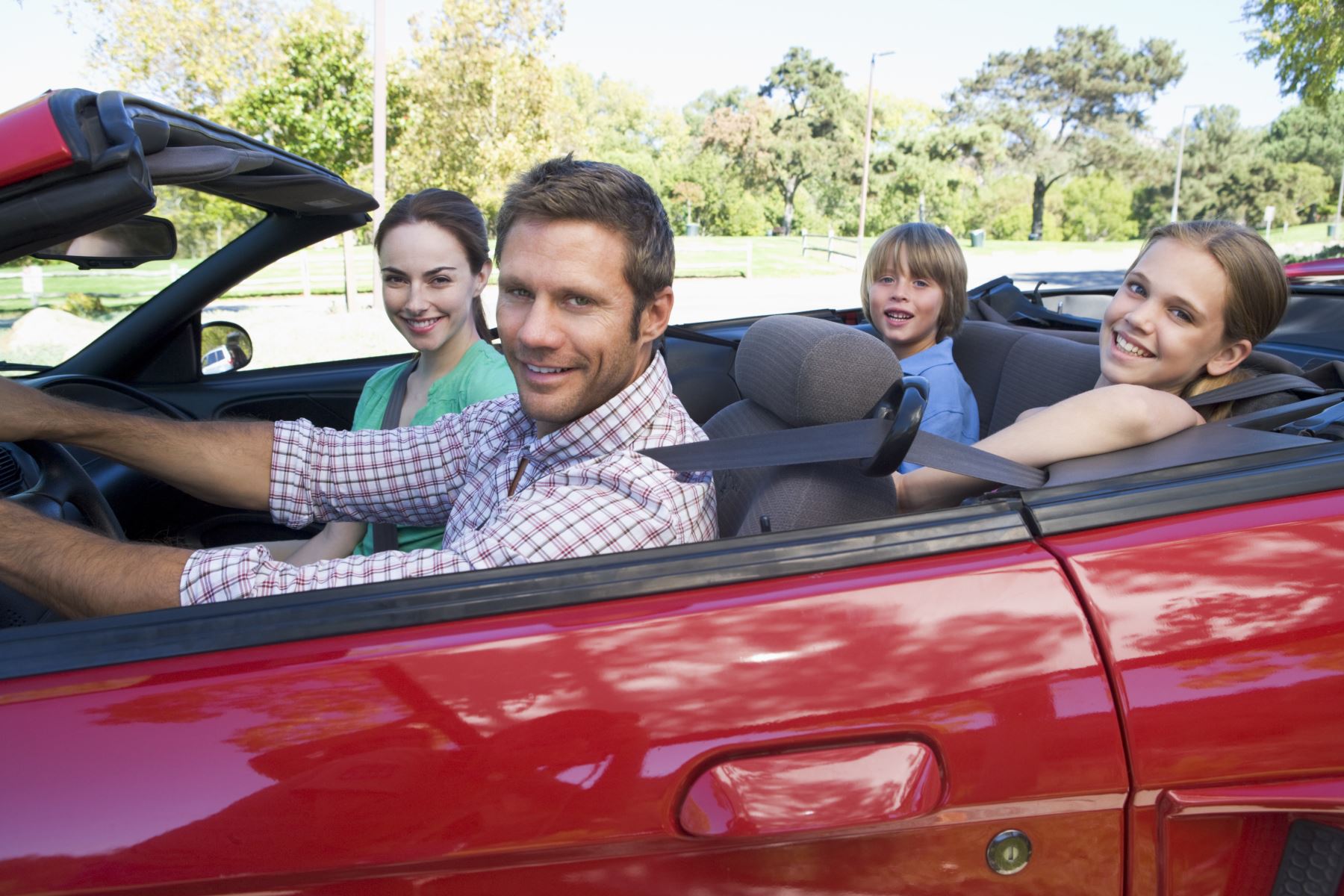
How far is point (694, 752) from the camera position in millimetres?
1021

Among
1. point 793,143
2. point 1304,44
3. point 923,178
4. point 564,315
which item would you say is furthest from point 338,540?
point 793,143

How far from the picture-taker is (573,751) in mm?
1019

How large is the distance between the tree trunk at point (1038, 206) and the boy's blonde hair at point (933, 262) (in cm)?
4281

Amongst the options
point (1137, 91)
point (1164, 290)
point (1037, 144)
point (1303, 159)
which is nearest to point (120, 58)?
point (1164, 290)

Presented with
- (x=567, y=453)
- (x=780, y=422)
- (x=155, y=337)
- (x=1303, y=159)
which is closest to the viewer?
(x=567, y=453)

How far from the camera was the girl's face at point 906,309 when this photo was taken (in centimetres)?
305

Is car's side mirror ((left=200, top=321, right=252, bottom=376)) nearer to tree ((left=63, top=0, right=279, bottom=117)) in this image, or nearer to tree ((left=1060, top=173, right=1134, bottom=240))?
tree ((left=63, top=0, right=279, bottom=117))

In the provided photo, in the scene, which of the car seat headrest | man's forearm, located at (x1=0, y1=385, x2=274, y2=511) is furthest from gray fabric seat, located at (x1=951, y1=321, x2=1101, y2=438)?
man's forearm, located at (x1=0, y1=385, x2=274, y2=511)

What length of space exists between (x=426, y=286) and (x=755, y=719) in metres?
1.80

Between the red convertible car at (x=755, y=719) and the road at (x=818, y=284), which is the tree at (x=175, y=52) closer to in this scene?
the road at (x=818, y=284)

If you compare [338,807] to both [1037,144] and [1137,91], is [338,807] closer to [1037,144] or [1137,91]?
[1037,144]

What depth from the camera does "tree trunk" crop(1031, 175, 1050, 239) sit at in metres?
43.0

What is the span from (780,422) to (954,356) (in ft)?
4.85

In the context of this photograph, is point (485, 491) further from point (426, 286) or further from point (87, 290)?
point (87, 290)
